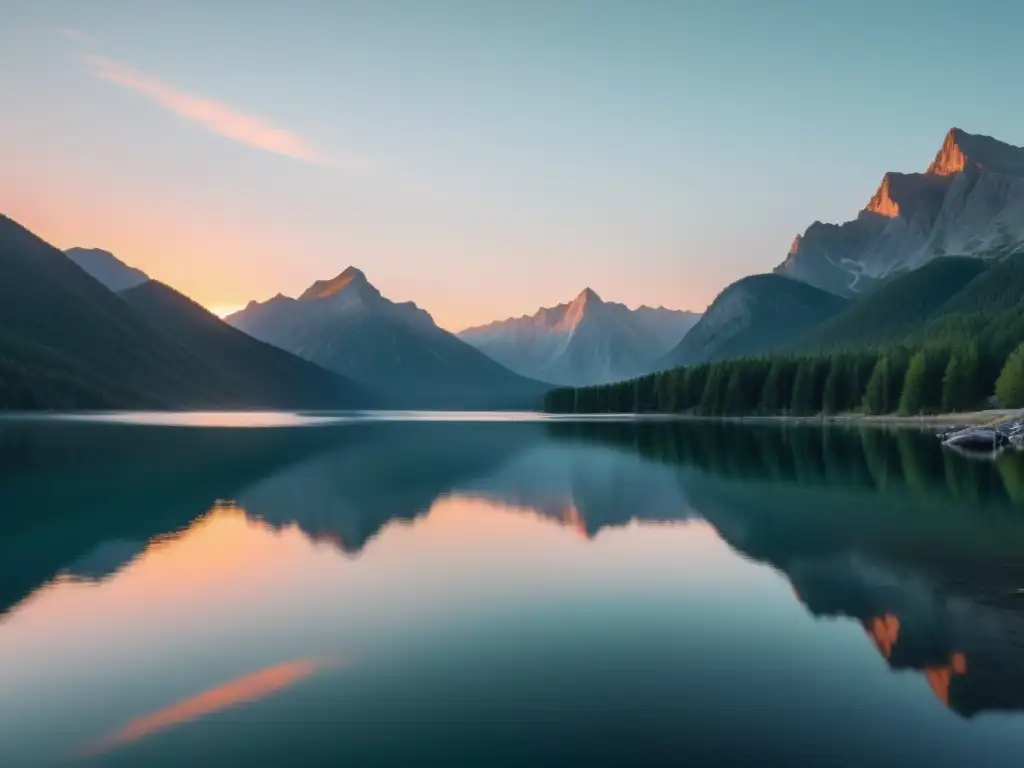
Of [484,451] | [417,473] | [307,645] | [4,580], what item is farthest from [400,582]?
[484,451]

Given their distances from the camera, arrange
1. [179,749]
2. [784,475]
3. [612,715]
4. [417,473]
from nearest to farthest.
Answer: [179,749], [612,715], [784,475], [417,473]

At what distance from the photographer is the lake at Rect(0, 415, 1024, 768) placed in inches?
668

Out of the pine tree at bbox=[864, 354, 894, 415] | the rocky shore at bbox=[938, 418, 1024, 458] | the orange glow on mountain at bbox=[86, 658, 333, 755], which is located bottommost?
the orange glow on mountain at bbox=[86, 658, 333, 755]

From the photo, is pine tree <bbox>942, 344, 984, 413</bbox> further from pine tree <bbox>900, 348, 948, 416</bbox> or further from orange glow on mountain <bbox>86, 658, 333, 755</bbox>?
orange glow on mountain <bbox>86, 658, 333, 755</bbox>

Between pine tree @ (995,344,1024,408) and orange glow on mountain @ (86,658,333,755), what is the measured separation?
162 metres

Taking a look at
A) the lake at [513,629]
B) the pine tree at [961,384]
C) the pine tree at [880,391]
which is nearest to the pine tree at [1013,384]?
the pine tree at [961,384]

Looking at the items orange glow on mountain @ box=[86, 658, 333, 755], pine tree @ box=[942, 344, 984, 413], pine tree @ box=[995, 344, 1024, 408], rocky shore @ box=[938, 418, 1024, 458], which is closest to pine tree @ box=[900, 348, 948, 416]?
pine tree @ box=[942, 344, 984, 413]

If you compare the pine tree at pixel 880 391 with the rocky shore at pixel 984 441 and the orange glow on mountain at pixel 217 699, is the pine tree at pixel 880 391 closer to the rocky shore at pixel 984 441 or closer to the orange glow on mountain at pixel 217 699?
the rocky shore at pixel 984 441

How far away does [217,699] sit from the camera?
19.3 m

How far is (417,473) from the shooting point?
79.1 m

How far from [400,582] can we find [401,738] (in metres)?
15.9

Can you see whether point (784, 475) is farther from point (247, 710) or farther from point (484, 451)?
point (247, 710)

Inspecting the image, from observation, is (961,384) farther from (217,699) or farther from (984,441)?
(217,699)

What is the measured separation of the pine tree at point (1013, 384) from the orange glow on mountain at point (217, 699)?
16241 cm
